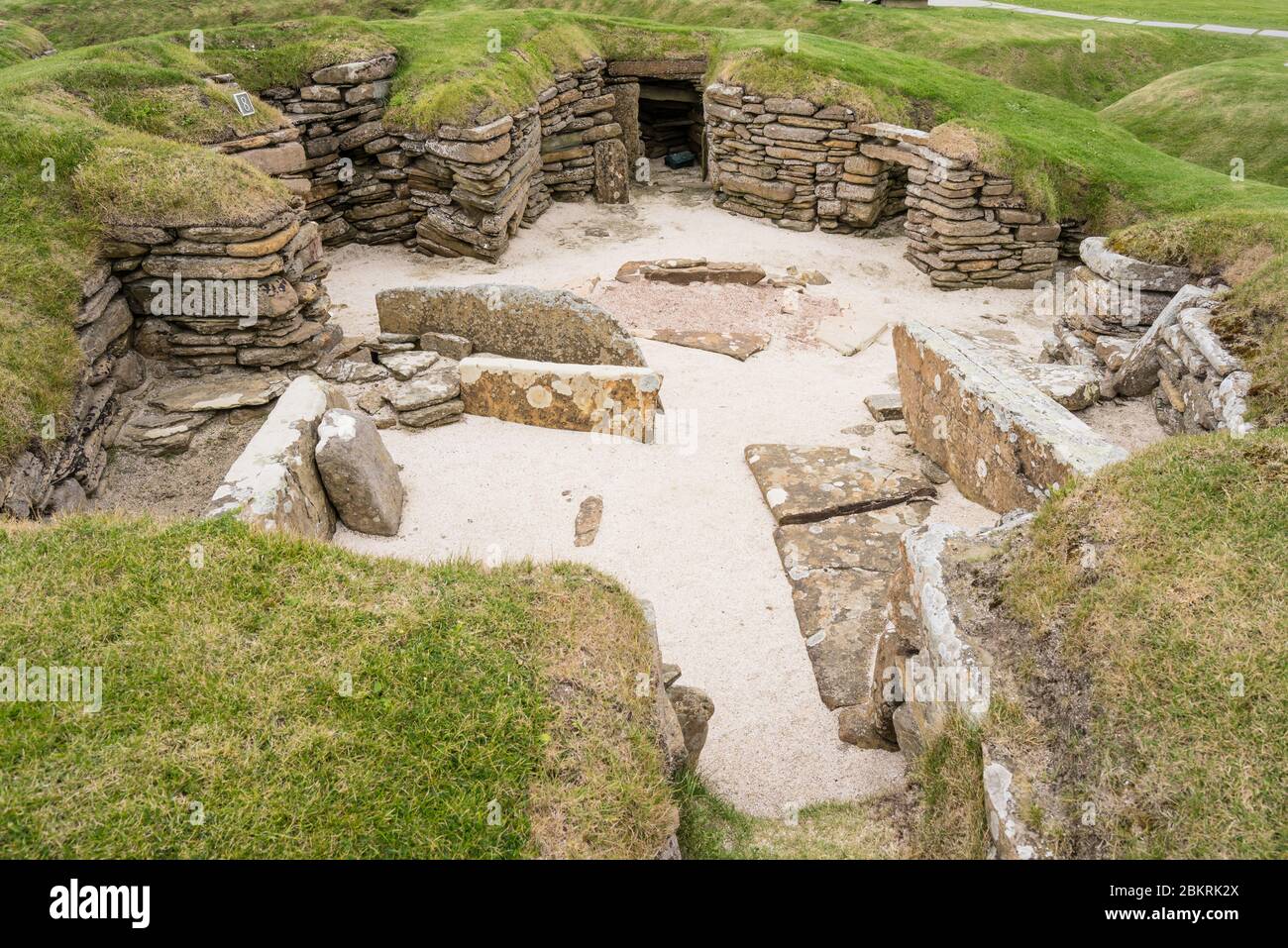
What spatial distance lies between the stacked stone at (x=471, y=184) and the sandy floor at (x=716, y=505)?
64.8 inches

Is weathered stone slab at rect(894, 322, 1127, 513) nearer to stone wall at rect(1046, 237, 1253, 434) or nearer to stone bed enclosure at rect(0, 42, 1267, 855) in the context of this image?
stone bed enclosure at rect(0, 42, 1267, 855)

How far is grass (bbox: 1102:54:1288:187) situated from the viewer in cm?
1773

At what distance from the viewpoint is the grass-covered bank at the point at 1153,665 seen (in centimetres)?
359

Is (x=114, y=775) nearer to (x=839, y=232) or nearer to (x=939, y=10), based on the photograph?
(x=839, y=232)

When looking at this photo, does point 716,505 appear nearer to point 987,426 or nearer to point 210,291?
point 987,426

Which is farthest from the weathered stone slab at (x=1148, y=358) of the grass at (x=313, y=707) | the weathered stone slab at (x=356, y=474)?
the weathered stone slab at (x=356, y=474)

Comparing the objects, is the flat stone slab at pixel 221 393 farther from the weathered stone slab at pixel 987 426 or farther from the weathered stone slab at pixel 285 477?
the weathered stone slab at pixel 987 426

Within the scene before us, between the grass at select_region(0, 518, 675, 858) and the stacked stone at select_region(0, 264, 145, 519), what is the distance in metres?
2.37

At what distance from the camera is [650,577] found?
7531 mm

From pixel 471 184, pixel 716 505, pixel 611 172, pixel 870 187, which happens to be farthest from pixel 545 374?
pixel 611 172

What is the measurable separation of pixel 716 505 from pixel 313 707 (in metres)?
5.10

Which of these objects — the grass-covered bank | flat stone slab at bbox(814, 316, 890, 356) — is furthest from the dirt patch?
flat stone slab at bbox(814, 316, 890, 356)
